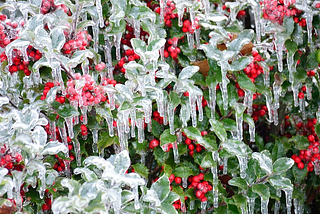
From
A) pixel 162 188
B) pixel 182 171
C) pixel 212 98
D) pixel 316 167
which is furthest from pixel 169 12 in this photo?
pixel 316 167

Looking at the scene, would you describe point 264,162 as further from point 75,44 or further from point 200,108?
point 75,44

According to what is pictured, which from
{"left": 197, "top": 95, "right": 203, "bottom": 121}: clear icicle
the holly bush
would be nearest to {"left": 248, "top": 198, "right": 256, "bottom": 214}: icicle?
the holly bush

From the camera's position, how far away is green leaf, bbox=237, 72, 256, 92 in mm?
1898

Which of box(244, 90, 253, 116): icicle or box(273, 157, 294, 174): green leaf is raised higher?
box(244, 90, 253, 116): icicle

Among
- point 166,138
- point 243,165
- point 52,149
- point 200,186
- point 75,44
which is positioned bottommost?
point 200,186

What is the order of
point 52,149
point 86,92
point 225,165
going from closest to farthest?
1. point 52,149
2. point 86,92
3. point 225,165

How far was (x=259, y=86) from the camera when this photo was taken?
6.74 ft

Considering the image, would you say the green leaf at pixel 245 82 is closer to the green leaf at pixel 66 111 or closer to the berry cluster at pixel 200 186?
→ the berry cluster at pixel 200 186

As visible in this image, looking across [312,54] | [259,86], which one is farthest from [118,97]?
[312,54]

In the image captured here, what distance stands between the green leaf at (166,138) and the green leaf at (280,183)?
0.40m

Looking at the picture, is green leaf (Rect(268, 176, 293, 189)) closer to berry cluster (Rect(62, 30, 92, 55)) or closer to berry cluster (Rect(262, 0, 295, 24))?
berry cluster (Rect(262, 0, 295, 24))

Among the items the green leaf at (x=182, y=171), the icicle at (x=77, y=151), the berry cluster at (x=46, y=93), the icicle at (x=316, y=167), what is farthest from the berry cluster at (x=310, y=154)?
the berry cluster at (x=46, y=93)

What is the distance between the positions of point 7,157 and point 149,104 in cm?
52

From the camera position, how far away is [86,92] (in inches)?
65.4
